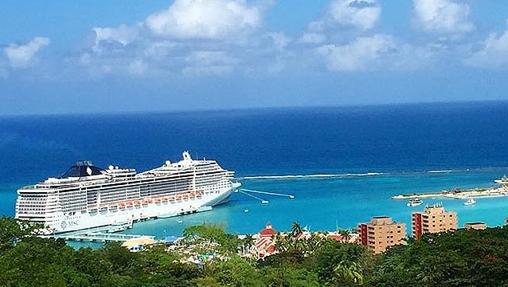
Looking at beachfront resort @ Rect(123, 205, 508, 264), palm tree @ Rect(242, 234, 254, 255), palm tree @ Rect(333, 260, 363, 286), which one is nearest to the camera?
palm tree @ Rect(333, 260, 363, 286)

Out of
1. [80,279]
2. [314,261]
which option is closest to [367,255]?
[314,261]

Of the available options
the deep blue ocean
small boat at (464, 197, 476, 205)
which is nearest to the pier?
the deep blue ocean

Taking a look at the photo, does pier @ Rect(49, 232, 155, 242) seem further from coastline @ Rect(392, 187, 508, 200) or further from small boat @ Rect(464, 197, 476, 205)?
small boat @ Rect(464, 197, 476, 205)

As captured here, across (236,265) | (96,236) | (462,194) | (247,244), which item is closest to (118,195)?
(96,236)

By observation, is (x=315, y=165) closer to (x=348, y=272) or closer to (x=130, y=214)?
(x=130, y=214)

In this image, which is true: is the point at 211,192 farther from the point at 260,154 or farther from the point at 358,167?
the point at 260,154

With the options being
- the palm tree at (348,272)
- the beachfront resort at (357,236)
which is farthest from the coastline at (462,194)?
the palm tree at (348,272)
